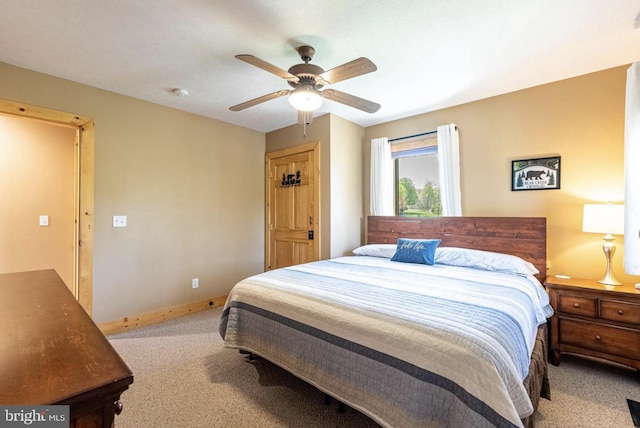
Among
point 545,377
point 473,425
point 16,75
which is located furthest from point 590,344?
point 16,75

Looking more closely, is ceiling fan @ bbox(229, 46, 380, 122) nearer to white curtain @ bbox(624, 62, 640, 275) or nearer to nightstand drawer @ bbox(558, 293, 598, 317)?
white curtain @ bbox(624, 62, 640, 275)

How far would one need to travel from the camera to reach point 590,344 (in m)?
2.29

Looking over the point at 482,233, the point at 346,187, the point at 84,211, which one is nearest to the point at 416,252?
the point at 482,233

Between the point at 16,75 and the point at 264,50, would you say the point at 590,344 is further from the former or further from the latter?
the point at 16,75

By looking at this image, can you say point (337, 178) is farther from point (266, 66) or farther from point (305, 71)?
point (266, 66)

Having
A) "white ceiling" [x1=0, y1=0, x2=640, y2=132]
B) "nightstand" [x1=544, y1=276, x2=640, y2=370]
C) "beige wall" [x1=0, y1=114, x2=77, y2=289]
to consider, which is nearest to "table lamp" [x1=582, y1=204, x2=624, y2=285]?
"nightstand" [x1=544, y1=276, x2=640, y2=370]

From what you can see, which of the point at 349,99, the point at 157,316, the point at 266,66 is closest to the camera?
the point at 266,66

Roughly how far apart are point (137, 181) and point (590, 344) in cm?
458

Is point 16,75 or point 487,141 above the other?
point 16,75

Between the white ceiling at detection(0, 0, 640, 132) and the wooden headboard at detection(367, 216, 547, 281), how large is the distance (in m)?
1.42

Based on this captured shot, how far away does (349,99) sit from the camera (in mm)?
2389

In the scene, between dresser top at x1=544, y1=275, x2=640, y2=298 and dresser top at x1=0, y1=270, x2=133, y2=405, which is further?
dresser top at x1=544, y1=275, x2=640, y2=298

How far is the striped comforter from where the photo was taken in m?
1.23

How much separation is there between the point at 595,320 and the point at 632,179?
3.76 ft
